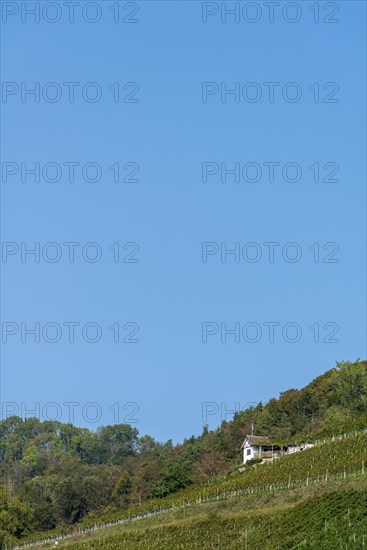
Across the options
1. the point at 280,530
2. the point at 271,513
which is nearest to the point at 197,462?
the point at 271,513

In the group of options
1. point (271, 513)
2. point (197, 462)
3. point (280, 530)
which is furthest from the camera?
point (197, 462)

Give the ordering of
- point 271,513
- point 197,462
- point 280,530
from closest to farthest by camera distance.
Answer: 1. point 280,530
2. point 271,513
3. point 197,462

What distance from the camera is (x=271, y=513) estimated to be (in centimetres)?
6594

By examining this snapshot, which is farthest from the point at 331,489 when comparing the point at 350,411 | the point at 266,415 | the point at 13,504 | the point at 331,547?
the point at 266,415

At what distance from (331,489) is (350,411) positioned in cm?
4442

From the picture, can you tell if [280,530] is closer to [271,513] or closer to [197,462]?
[271,513]

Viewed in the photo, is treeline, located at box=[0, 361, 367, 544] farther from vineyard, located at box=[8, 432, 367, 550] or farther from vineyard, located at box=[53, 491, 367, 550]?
vineyard, located at box=[53, 491, 367, 550]

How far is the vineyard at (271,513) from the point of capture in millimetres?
59312

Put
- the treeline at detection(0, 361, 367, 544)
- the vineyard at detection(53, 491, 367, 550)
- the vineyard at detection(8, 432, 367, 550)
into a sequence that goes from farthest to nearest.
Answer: the treeline at detection(0, 361, 367, 544)
the vineyard at detection(8, 432, 367, 550)
the vineyard at detection(53, 491, 367, 550)

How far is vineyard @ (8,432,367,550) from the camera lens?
5931 cm

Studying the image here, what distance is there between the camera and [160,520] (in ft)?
249

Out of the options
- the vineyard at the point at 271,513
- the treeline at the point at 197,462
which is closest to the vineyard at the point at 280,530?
the vineyard at the point at 271,513

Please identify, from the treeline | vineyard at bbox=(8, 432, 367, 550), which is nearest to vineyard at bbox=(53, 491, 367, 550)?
vineyard at bbox=(8, 432, 367, 550)

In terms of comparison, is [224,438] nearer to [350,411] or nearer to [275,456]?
[350,411]
